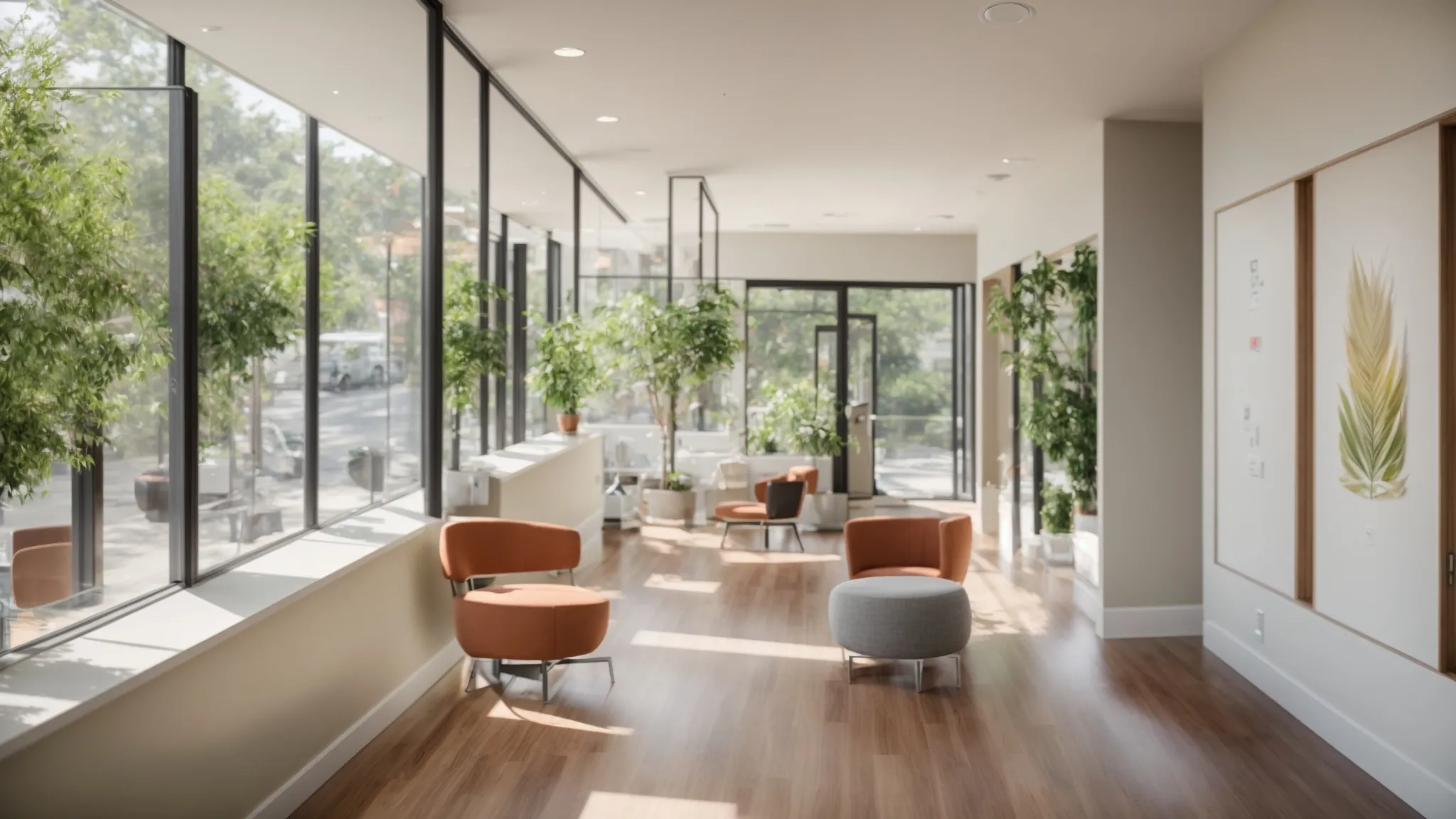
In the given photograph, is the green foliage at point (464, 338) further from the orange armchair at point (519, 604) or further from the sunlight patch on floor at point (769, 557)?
the sunlight patch on floor at point (769, 557)

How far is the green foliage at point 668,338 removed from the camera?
1053 centimetres

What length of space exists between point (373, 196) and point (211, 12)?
169cm

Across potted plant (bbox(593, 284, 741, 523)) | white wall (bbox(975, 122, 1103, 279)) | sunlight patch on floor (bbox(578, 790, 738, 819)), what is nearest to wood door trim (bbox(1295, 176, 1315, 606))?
white wall (bbox(975, 122, 1103, 279))

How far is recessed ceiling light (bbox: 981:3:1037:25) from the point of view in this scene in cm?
519

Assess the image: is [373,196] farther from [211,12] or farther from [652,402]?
[652,402]

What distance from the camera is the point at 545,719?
5160 millimetres

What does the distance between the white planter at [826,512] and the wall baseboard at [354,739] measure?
572 centimetres

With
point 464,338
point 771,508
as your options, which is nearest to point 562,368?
point 464,338

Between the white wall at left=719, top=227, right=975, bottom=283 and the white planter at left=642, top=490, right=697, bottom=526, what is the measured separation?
374 centimetres

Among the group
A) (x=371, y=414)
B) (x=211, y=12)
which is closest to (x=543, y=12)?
(x=211, y=12)

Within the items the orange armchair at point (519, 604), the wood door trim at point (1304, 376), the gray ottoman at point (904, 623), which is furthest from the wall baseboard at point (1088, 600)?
the orange armchair at point (519, 604)

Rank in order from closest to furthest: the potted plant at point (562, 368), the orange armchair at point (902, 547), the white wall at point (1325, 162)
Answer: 1. the white wall at point (1325, 162)
2. the orange armchair at point (902, 547)
3. the potted plant at point (562, 368)

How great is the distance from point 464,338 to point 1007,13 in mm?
3525

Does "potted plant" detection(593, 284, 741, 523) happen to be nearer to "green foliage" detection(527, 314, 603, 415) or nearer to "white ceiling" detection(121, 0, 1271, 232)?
"green foliage" detection(527, 314, 603, 415)
